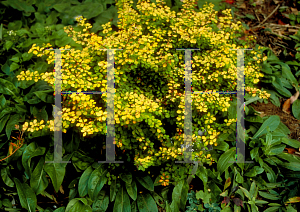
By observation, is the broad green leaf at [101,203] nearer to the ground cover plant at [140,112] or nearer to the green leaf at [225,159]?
the ground cover plant at [140,112]

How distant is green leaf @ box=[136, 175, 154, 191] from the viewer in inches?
88.7

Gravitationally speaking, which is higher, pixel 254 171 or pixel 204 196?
pixel 254 171

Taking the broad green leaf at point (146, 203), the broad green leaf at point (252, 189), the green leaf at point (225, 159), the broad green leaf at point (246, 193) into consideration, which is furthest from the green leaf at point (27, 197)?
the broad green leaf at point (252, 189)

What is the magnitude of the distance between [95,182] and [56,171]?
42 cm

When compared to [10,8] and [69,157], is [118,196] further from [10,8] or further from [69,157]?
[10,8]

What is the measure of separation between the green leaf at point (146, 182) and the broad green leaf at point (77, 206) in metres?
0.56

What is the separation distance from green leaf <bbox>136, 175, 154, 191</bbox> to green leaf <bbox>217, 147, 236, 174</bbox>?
2.42 ft

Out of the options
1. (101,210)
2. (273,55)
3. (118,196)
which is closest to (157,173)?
(118,196)

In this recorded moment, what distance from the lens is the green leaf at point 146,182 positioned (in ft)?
7.39

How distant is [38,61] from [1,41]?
0.75 metres

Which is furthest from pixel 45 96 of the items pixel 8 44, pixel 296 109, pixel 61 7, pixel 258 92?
pixel 296 109

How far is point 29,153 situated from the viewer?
2.29 meters

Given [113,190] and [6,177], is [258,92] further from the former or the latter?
[6,177]

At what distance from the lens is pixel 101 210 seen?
2.28 metres
